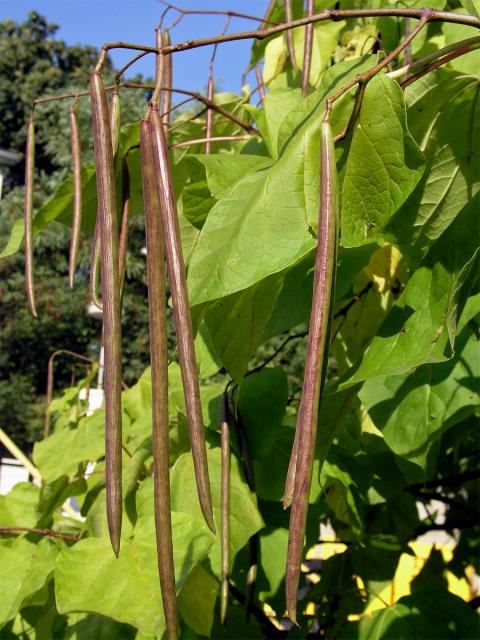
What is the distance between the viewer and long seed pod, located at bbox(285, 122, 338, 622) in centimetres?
22

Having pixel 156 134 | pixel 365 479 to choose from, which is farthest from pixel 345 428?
pixel 156 134

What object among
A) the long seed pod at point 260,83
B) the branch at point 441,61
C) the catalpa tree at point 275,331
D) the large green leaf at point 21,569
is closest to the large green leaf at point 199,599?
the catalpa tree at point 275,331

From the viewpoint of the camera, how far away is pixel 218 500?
54 cm

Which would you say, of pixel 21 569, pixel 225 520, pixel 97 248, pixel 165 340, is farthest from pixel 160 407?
pixel 21 569

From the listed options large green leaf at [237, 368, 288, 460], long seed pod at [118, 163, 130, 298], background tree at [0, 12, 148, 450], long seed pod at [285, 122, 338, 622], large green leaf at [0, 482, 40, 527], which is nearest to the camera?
long seed pod at [285, 122, 338, 622]

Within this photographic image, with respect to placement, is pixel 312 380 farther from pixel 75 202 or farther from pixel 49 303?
pixel 49 303

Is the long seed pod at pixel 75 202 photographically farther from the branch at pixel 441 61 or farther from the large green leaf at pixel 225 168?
the branch at pixel 441 61

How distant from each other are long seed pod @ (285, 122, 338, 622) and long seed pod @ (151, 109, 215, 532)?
4 cm

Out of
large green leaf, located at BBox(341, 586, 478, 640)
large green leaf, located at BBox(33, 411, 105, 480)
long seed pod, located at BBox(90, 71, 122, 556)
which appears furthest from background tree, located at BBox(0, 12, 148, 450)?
long seed pod, located at BBox(90, 71, 122, 556)

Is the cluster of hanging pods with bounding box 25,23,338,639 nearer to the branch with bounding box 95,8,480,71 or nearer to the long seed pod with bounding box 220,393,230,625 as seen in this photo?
the branch with bounding box 95,8,480,71

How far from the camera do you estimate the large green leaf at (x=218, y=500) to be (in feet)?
1.70

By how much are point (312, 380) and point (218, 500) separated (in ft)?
1.09

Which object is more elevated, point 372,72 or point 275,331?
point 372,72

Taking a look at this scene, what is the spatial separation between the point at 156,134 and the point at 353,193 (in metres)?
0.14
